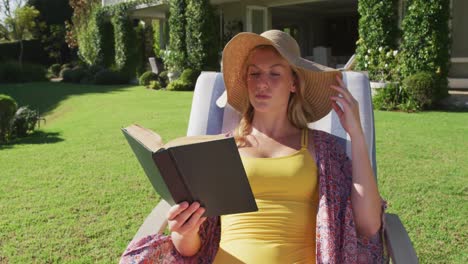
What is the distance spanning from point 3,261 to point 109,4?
17774 millimetres

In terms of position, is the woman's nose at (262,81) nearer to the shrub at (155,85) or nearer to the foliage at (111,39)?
the shrub at (155,85)

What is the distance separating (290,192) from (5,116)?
662cm

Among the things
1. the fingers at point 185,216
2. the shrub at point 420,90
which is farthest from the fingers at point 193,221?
the shrub at point 420,90

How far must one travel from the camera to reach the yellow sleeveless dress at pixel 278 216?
175 cm

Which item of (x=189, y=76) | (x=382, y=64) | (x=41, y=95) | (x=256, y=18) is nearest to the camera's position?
(x=382, y=64)

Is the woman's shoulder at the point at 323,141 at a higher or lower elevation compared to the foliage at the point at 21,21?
lower

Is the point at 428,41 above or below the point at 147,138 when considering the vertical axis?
above

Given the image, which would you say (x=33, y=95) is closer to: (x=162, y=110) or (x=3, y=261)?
(x=162, y=110)

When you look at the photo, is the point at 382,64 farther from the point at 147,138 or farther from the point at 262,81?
the point at 147,138

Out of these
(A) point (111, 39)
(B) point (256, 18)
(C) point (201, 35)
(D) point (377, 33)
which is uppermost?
(B) point (256, 18)

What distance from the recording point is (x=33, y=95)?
1489 cm

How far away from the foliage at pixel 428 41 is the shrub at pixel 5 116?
7.25 m

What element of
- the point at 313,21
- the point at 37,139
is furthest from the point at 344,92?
the point at 313,21

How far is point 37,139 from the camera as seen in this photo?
→ 7242 millimetres
